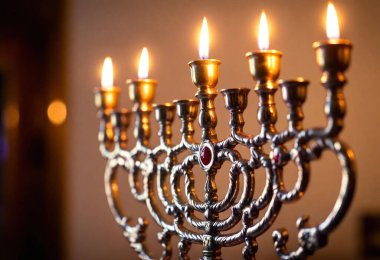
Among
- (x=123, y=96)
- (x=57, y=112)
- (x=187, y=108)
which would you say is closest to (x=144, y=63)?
(x=187, y=108)

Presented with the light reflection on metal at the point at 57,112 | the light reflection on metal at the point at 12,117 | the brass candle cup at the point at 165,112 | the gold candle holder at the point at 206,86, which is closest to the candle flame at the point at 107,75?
the brass candle cup at the point at 165,112

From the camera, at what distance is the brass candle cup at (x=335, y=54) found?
23.3 inches

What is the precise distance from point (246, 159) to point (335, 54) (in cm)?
19

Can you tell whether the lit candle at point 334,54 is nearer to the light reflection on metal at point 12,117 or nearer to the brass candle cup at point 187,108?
the brass candle cup at point 187,108

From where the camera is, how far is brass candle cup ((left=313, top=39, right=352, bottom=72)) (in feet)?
1.94

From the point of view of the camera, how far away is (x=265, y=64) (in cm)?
67

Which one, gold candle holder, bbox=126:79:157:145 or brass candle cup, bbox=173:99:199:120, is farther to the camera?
gold candle holder, bbox=126:79:157:145

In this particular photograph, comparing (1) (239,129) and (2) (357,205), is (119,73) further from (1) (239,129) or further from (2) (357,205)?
(1) (239,129)

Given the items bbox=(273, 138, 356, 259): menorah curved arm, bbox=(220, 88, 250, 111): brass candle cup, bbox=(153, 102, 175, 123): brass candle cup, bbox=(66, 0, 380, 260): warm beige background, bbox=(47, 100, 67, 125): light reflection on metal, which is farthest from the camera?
bbox=(47, 100, 67, 125): light reflection on metal

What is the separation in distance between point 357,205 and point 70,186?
1.02 meters

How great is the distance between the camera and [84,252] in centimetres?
201

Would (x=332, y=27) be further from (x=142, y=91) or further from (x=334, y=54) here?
(x=142, y=91)

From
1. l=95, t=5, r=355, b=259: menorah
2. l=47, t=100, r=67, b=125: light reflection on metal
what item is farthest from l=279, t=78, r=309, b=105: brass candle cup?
l=47, t=100, r=67, b=125: light reflection on metal

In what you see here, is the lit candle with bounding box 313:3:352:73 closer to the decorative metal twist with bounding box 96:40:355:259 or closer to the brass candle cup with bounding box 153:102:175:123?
the decorative metal twist with bounding box 96:40:355:259
